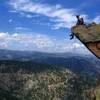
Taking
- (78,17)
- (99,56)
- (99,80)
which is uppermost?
(78,17)

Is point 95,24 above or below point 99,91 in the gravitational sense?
above

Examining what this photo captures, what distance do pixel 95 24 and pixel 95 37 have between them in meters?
1.26

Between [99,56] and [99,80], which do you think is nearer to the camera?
[99,56]

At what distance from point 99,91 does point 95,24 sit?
4182 millimetres

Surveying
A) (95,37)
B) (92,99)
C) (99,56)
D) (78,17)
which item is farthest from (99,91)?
(78,17)

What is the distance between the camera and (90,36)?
16922 millimetres

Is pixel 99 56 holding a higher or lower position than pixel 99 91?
higher

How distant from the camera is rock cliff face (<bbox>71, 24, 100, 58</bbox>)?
16703 millimetres

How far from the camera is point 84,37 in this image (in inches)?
675


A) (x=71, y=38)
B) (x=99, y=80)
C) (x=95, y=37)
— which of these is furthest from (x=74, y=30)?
(x=99, y=80)

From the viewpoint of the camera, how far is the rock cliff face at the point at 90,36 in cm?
1670

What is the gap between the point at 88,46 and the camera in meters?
17.1

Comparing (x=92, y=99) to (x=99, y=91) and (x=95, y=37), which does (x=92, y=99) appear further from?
(x=95, y=37)

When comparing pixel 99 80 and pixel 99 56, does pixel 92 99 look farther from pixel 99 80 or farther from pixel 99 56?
pixel 99 56
